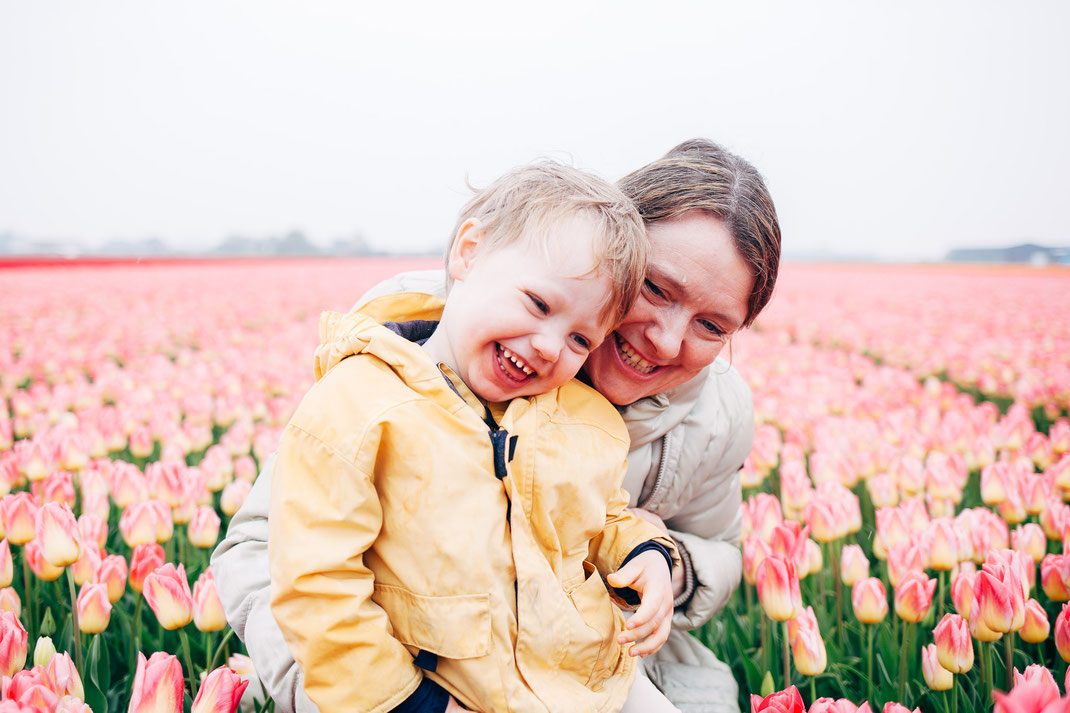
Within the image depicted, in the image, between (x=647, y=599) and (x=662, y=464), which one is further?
(x=662, y=464)

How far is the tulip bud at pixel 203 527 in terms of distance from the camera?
210 cm

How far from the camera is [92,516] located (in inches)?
77.2

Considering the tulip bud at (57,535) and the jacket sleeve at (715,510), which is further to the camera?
the jacket sleeve at (715,510)

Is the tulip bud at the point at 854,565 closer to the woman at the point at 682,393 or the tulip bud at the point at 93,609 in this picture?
the woman at the point at 682,393

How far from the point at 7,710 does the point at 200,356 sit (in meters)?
4.06

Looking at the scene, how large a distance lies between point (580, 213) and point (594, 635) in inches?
31.2

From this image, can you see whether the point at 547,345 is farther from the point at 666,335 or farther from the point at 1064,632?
the point at 1064,632

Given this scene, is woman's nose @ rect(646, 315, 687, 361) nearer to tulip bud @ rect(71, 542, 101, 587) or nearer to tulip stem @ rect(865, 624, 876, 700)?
tulip stem @ rect(865, 624, 876, 700)

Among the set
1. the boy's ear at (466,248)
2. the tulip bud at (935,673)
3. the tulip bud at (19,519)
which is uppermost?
the boy's ear at (466,248)

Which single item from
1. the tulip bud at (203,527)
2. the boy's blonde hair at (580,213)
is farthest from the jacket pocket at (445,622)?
the tulip bud at (203,527)

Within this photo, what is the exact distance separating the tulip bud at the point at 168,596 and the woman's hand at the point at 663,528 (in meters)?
1.04

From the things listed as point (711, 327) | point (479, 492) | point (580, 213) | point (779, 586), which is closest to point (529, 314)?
point (580, 213)

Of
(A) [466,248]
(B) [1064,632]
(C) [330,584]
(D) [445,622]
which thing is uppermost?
(A) [466,248]

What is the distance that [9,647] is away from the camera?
1391 millimetres
